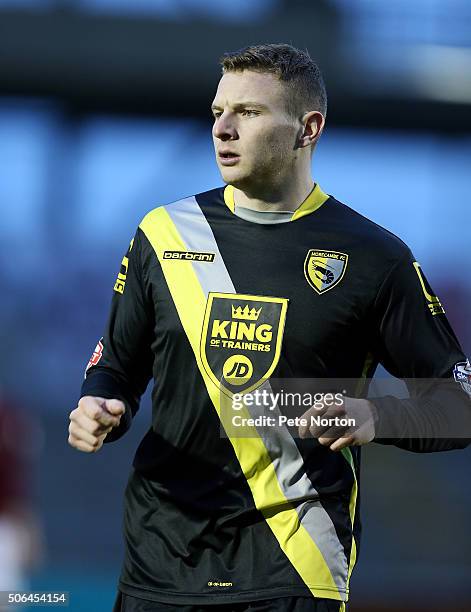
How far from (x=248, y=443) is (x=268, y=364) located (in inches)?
7.8

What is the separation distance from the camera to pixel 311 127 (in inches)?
122

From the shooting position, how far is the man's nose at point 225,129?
2.90 meters

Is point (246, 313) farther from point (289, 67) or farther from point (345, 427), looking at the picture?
point (289, 67)

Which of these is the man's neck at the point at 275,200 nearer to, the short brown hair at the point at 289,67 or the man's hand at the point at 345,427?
the short brown hair at the point at 289,67

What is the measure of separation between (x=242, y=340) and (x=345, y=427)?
0.45m

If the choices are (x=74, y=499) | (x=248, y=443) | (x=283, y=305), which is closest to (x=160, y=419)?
(x=248, y=443)

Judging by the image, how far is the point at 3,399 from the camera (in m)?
6.16

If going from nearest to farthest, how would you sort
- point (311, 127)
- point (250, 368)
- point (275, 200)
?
point (250, 368) → point (275, 200) → point (311, 127)

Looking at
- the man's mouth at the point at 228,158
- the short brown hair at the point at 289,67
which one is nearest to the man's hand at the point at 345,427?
the man's mouth at the point at 228,158

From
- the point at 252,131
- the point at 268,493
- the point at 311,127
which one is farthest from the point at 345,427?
the point at 311,127


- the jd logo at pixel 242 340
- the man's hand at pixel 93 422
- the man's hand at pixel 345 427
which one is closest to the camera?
the man's hand at pixel 345 427

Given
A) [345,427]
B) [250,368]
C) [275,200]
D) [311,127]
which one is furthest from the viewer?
[311,127]

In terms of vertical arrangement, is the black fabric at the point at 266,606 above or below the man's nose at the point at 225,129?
below

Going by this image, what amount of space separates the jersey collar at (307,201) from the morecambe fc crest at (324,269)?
5.1 inches
